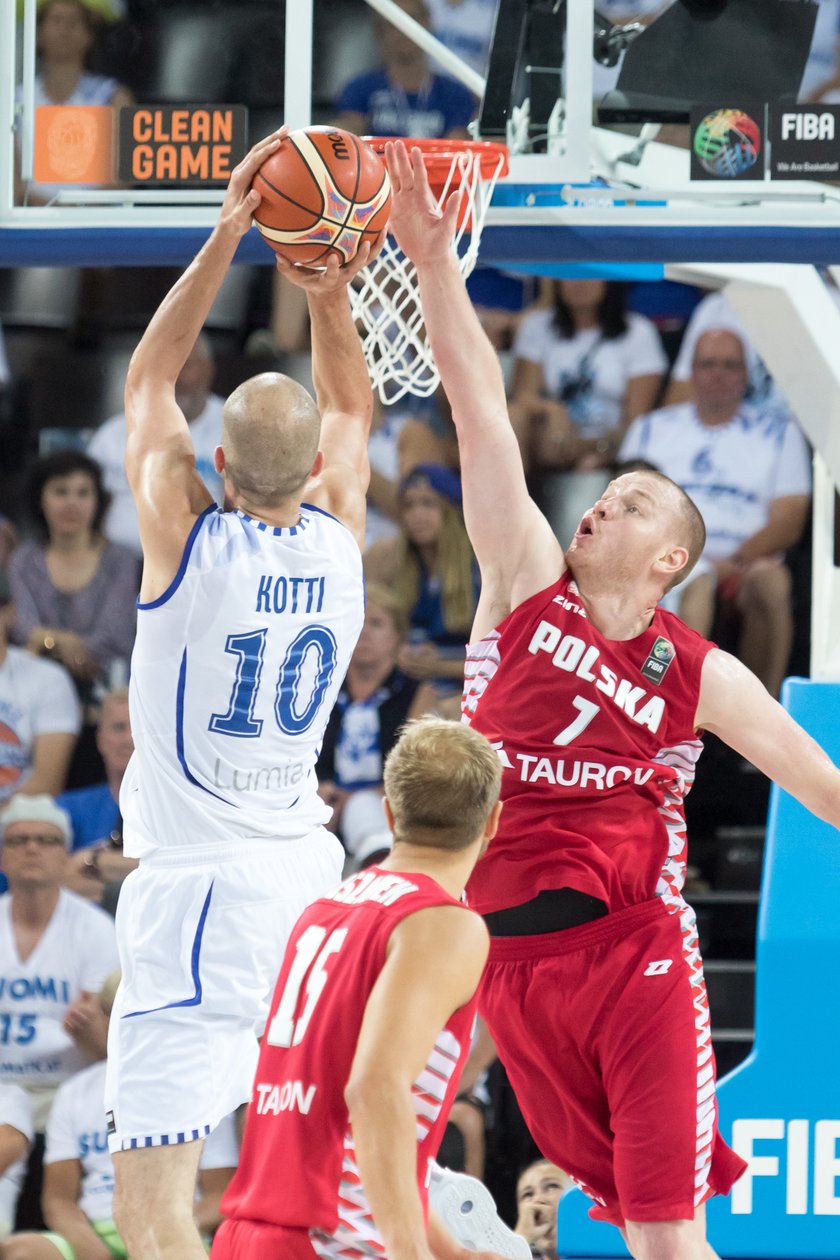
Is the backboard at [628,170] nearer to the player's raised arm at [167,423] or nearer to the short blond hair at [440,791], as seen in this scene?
the player's raised arm at [167,423]

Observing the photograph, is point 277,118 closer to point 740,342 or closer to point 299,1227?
point 740,342

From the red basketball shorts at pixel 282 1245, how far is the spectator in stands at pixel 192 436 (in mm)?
5222

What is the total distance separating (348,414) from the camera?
183 inches

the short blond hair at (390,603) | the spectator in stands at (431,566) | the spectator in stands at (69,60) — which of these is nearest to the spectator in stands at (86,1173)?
the short blond hair at (390,603)

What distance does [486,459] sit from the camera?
4332 mm

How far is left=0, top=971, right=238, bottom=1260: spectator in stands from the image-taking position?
6367mm

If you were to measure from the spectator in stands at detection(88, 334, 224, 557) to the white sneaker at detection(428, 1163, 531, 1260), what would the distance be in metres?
4.01

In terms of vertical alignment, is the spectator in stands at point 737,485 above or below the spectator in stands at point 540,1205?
above

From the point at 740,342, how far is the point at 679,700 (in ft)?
12.8

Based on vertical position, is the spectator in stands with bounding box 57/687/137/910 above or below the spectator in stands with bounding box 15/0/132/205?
below

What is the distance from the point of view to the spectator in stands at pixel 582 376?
26.6 ft

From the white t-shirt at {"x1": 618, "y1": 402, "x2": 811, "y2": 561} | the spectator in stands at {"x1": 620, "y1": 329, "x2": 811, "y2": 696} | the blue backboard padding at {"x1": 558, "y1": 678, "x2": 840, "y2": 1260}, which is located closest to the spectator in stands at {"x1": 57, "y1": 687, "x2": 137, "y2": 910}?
the spectator in stands at {"x1": 620, "y1": 329, "x2": 811, "y2": 696}

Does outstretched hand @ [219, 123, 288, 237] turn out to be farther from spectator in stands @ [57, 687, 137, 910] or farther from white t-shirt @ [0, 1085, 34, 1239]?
white t-shirt @ [0, 1085, 34, 1239]

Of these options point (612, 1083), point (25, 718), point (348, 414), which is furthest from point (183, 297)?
point (25, 718)
